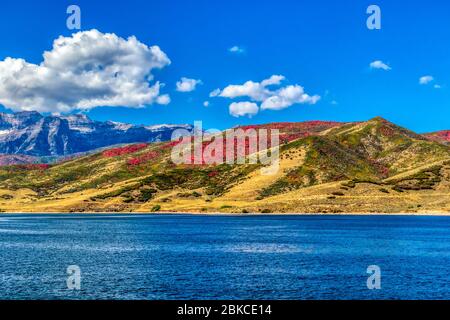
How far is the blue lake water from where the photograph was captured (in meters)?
72.8

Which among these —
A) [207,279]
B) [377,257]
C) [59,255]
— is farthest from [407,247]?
[59,255]

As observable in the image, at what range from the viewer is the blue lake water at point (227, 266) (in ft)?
239

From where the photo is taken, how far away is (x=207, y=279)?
3228 inches

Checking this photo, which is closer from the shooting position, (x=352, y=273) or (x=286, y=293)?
(x=286, y=293)

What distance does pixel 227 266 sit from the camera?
95.7 meters

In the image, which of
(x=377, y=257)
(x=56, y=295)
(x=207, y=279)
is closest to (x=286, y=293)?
(x=207, y=279)

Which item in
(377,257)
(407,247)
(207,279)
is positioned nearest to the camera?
(207,279)

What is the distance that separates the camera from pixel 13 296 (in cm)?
6969

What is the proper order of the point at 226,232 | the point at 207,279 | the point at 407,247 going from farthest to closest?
the point at 226,232, the point at 407,247, the point at 207,279
